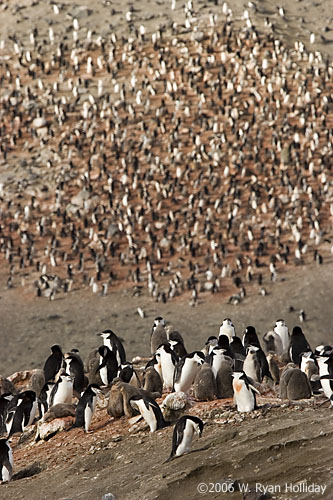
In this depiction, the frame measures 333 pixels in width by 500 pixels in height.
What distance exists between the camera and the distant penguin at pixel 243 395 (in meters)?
15.3

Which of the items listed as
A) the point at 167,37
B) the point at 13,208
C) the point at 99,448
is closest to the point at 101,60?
the point at 167,37

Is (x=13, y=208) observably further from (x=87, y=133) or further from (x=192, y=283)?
(x=192, y=283)

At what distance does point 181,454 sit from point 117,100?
43987 mm

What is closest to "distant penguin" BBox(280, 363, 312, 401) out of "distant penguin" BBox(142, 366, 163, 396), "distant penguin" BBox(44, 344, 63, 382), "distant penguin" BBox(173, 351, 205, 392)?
"distant penguin" BBox(173, 351, 205, 392)

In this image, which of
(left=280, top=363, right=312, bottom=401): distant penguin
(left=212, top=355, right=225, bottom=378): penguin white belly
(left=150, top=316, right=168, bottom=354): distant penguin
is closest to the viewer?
(left=280, top=363, right=312, bottom=401): distant penguin

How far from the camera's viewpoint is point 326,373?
57.7 ft

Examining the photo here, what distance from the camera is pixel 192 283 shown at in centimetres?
4141

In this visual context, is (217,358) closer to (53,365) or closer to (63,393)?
(63,393)

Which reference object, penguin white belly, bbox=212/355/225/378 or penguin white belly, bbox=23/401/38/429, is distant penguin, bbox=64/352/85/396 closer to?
penguin white belly, bbox=23/401/38/429

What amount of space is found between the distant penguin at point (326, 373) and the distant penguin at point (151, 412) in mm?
2808

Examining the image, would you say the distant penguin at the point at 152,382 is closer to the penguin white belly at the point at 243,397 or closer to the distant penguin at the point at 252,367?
the distant penguin at the point at 252,367

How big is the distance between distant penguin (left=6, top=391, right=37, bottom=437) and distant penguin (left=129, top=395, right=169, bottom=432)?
3.24 m

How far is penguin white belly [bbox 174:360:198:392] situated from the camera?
17.9 meters

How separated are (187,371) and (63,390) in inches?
98.8
